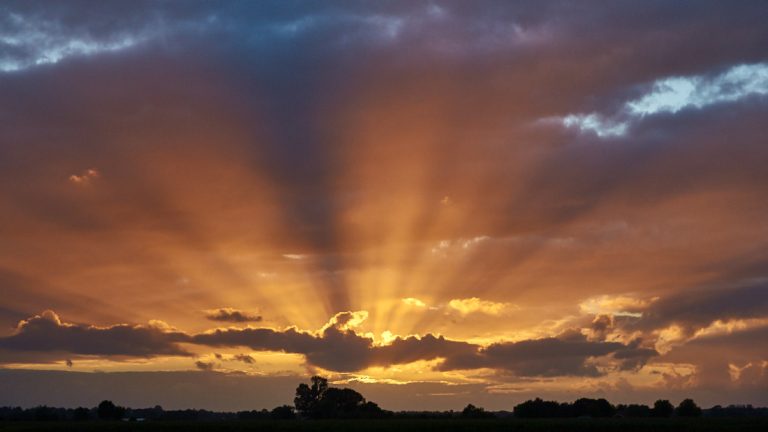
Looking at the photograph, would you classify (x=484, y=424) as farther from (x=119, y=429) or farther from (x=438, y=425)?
(x=119, y=429)

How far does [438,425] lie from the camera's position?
167 m

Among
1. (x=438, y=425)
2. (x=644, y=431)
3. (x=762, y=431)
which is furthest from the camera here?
(x=438, y=425)

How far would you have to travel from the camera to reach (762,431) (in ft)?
439

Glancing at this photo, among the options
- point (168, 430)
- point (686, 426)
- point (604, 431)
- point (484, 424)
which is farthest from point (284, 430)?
point (686, 426)

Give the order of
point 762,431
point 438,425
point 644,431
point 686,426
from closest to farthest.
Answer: point 762,431 < point 644,431 < point 686,426 < point 438,425

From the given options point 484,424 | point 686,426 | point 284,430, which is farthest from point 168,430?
point 686,426

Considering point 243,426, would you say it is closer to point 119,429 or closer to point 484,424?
point 119,429

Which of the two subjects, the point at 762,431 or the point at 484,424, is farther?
the point at 484,424

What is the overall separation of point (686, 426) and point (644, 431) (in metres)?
16.4

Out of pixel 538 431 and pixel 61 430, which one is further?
pixel 61 430

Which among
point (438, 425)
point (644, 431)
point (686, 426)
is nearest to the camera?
point (644, 431)

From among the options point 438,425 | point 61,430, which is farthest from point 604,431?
point 61,430

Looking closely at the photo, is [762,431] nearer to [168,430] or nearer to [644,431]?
[644,431]

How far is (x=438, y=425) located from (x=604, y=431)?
35182 millimetres
